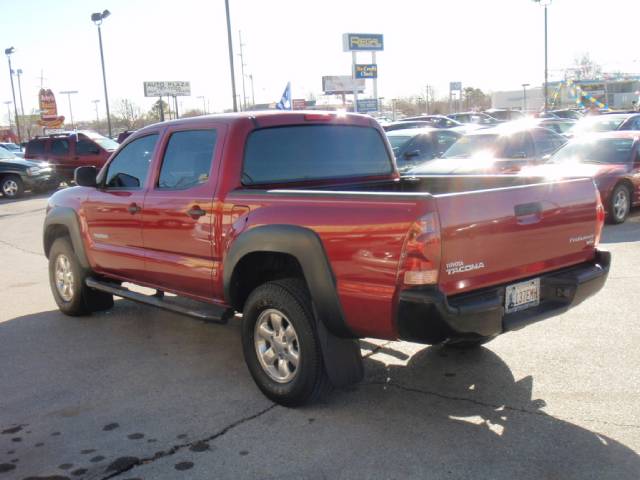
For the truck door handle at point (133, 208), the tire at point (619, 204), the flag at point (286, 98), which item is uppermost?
Answer: the flag at point (286, 98)

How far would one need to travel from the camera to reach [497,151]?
1283 centimetres

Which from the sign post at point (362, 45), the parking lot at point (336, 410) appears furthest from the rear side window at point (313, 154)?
the sign post at point (362, 45)

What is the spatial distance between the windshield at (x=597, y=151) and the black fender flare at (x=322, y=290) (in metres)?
8.83

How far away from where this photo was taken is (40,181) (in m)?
22.1

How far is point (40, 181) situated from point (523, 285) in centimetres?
2072

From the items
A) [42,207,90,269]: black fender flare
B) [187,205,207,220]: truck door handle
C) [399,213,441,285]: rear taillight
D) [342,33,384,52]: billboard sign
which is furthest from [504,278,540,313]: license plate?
[342,33,384,52]: billboard sign

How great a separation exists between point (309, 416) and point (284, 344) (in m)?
0.48

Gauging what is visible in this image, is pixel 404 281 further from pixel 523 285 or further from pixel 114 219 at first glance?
pixel 114 219

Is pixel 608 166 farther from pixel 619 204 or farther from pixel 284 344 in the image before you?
pixel 284 344

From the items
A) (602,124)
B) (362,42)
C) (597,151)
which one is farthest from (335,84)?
(597,151)

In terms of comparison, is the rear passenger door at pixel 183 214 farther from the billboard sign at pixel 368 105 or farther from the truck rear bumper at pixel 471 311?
the billboard sign at pixel 368 105

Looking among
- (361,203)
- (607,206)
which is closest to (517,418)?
(361,203)

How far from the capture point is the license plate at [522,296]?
4.07 m

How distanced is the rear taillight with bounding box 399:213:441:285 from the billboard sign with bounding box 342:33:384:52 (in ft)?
146
